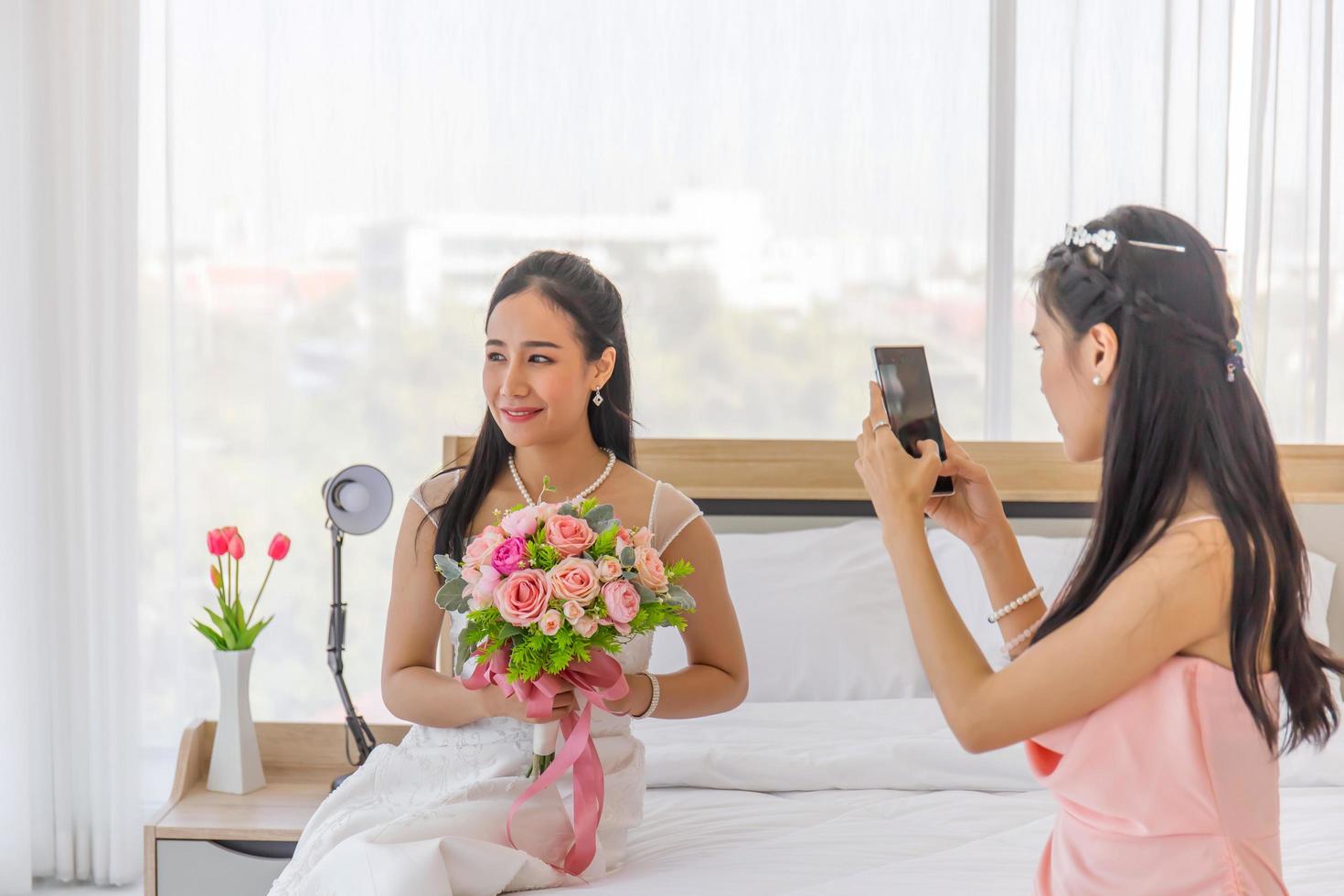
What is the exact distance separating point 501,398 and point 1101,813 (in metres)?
1.07

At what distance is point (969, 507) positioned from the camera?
1.68m

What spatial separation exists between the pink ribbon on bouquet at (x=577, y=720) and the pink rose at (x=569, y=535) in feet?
0.49

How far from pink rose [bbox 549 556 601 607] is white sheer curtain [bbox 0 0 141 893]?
2.20 m

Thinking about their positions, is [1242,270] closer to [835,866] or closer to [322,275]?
[835,866]

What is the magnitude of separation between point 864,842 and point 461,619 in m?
0.77

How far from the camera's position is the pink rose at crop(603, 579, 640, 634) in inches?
60.1

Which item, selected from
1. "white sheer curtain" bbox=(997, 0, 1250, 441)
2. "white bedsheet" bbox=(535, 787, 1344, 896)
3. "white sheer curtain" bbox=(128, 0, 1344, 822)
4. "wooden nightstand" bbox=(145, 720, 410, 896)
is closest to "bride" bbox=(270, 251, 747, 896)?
"white bedsheet" bbox=(535, 787, 1344, 896)

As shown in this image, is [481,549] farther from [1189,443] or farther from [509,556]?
[1189,443]

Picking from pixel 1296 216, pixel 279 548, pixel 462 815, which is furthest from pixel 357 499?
pixel 1296 216

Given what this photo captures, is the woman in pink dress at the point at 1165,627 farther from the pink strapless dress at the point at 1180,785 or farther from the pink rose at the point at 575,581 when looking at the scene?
the pink rose at the point at 575,581

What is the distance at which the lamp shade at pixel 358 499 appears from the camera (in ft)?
8.25

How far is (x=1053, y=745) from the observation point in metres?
1.37

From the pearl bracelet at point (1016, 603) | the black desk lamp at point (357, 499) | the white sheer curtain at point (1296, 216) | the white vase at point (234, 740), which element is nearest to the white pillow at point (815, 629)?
the black desk lamp at point (357, 499)

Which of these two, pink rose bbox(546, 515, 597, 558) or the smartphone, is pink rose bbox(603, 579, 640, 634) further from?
the smartphone
